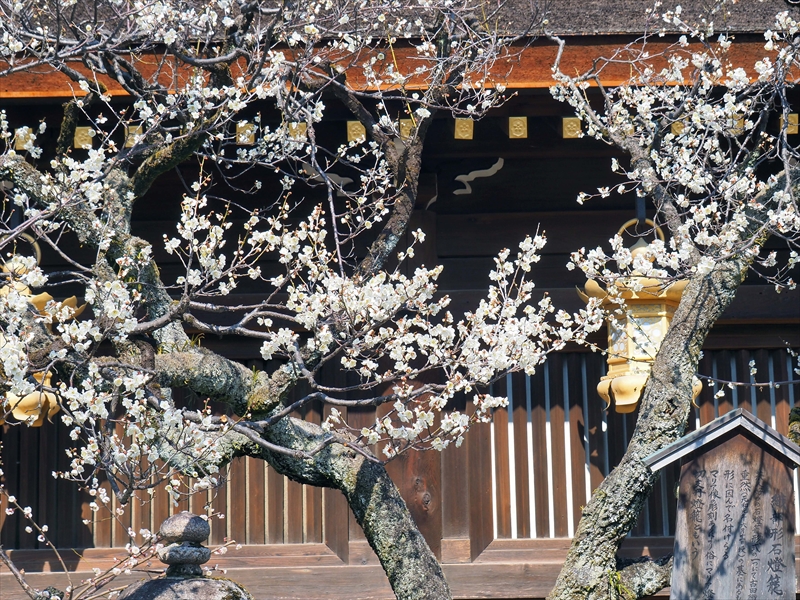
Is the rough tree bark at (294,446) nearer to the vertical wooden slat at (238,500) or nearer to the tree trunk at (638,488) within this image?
the tree trunk at (638,488)

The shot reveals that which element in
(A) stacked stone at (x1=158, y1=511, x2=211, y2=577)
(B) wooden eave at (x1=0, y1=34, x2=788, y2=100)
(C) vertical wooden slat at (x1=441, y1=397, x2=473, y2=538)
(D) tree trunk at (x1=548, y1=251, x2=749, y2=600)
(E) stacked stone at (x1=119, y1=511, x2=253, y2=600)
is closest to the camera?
(E) stacked stone at (x1=119, y1=511, x2=253, y2=600)

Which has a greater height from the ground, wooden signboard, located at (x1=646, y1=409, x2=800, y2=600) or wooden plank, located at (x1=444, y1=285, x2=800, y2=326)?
wooden plank, located at (x1=444, y1=285, x2=800, y2=326)

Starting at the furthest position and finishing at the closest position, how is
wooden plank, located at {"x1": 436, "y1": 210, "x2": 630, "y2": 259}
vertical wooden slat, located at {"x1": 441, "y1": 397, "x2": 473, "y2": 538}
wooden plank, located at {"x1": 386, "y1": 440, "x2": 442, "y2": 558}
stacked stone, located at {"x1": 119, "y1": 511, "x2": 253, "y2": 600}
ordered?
1. wooden plank, located at {"x1": 436, "y1": 210, "x2": 630, "y2": 259}
2. vertical wooden slat, located at {"x1": 441, "y1": 397, "x2": 473, "y2": 538}
3. wooden plank, located at {"x1": 386, "y1": 440, "x2": 442, "y2": 558}
4. stacked stone, located at {"x1": 119, "y1": 511, "x2": 253, "y2": 600}

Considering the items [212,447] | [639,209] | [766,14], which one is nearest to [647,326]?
[639,209]

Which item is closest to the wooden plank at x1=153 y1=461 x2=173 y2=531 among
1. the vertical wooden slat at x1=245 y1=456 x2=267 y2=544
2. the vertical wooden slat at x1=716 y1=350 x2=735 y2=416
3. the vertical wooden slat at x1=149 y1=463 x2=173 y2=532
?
the vertical wooden slat at x1=149 y1=463 x2=173 y2=532

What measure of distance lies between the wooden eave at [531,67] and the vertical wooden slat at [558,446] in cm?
184

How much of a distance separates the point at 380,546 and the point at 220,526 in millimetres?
1797

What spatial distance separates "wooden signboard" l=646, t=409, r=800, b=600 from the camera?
177 inches

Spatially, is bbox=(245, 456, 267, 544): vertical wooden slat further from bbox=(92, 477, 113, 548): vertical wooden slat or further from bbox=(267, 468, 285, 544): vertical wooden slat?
bbox=(92, 477, 113, 548): vertical wooden slat

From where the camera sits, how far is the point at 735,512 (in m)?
4.55

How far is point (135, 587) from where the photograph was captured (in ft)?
13.8

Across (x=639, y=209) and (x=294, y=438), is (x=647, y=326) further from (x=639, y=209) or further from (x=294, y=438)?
(x=294, y=438)

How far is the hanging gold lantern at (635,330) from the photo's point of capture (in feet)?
18.2

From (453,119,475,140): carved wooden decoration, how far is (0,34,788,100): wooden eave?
0.36m
